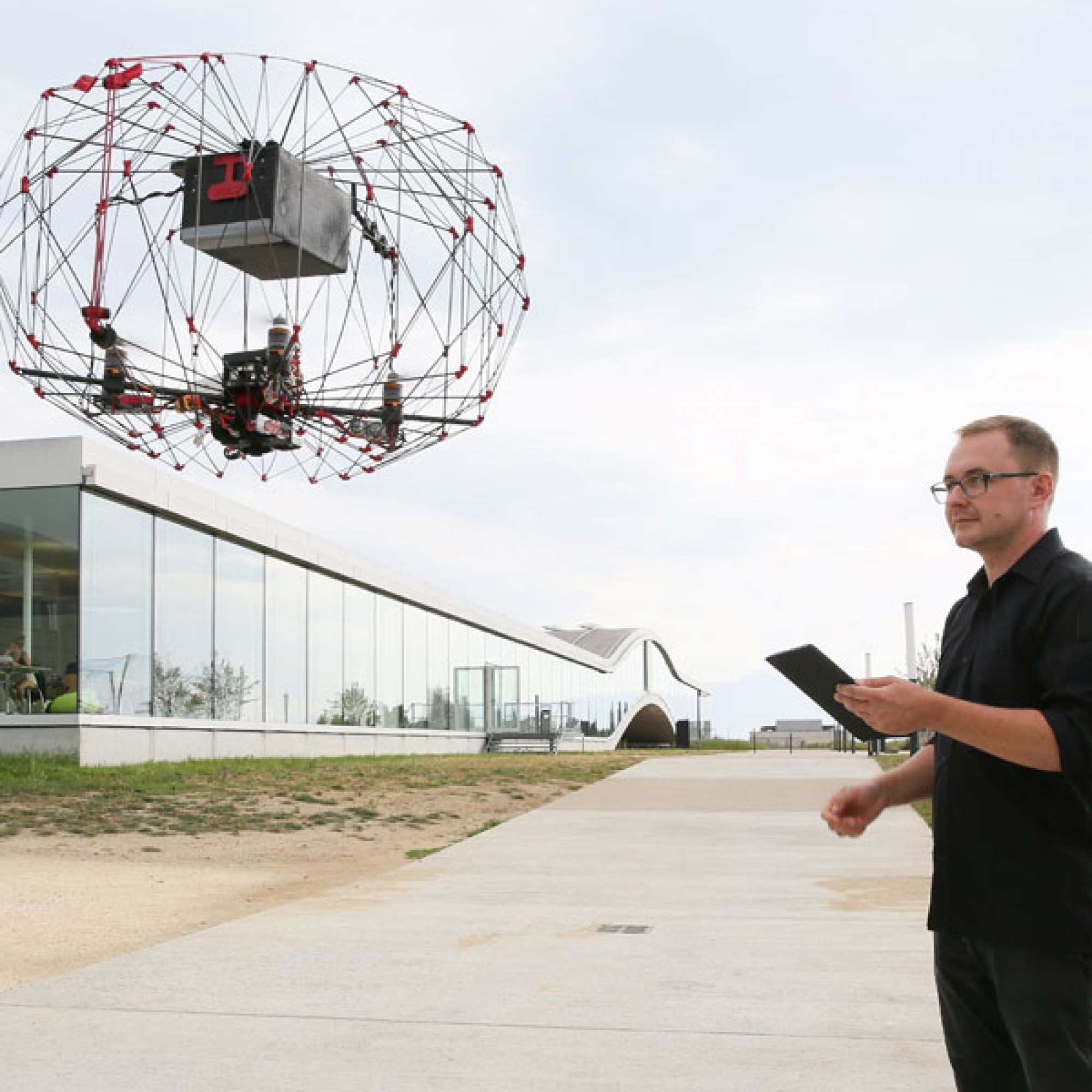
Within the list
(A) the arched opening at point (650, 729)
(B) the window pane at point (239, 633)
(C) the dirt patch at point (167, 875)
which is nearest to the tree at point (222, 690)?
(B) the window pane at point (239, 633)

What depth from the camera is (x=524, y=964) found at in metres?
6.81

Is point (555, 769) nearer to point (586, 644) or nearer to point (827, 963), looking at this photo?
point (827, 963)

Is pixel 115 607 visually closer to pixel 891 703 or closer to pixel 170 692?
pixel 170 692

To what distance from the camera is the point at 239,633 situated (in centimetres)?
2556

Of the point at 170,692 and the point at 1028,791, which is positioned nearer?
the point at 1028,791

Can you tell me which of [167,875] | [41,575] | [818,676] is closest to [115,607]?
[41,575]

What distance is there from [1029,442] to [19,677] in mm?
18867

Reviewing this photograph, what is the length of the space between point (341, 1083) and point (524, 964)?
2.28 m

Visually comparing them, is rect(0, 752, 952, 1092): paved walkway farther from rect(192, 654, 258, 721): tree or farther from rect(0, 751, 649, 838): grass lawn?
rect(192, 654, 258, 721): tree

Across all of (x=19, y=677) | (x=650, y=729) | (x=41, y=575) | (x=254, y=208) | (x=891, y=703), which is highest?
(x=254, y=208)

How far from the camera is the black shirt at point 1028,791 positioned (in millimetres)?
2709

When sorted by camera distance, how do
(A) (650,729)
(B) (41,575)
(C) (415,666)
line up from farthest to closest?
(A) (650,729)
(C) (415,666)
(B) (41,575)

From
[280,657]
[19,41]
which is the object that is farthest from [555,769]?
[19,41]

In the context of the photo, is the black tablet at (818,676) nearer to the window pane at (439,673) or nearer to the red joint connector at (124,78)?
the red joint connector at (124,78)
